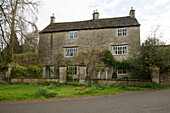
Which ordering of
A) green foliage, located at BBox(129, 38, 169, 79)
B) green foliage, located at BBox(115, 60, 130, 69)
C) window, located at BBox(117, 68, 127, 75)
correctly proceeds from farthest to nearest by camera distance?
1. window, located at BBox(117, 68, 127, 75)
2. green foliage, located at BBox(115, 60, 130, 69)
3. green foliage, located at BBox(129, 38, 169, 79)

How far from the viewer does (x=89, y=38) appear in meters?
21.5

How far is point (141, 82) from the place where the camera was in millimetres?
11797

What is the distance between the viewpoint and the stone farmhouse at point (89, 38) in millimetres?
19938

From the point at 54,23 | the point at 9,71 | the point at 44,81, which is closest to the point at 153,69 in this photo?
the point at 44,81

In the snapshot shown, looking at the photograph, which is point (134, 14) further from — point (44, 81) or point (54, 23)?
point (44, 81)

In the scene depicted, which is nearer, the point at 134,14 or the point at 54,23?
the point at 134,14

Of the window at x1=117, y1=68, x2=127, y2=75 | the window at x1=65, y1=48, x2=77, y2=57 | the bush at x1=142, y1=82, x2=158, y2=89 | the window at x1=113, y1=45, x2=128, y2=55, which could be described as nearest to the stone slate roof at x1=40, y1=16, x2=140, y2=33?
the window at x1=113, y1=45, x2=128, y2=55

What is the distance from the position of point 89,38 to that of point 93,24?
253cm

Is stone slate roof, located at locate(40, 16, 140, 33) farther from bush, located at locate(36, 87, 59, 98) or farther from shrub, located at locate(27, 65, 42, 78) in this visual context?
bush, located at locate(36, 87, 59, 98)

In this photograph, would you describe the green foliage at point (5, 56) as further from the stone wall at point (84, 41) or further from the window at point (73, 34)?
the window at point (73, 34)

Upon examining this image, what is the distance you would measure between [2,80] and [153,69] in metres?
16.1

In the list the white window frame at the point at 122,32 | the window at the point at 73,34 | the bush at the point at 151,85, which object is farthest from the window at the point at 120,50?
the bush at the point at 151,85

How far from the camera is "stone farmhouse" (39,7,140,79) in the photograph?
19938mm

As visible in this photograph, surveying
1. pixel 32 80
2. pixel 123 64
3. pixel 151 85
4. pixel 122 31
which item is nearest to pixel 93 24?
pixel 122 31
